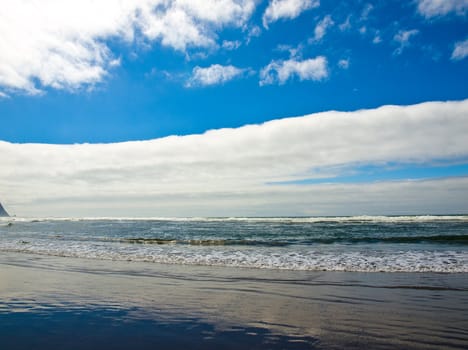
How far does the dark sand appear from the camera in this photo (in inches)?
198

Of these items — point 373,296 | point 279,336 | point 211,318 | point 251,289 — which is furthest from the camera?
point 251,289

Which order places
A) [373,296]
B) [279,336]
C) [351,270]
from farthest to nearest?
[351,270] → [373,296] → [279,336]

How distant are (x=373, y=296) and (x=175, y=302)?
4780 mm

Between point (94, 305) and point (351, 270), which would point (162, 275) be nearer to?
point (94, 305)

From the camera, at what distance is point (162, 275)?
37.5ft

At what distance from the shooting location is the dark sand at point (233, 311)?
5.03 meters

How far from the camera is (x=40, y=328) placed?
5.54m

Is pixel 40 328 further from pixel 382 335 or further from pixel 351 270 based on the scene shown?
pixel 351 270

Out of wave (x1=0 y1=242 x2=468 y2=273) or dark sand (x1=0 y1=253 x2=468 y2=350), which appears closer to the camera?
dark sand (x1=0 y1=253 x2=468 y2=350)

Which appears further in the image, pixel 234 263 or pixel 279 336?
pixel 234 263

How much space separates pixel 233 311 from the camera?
21.9ft

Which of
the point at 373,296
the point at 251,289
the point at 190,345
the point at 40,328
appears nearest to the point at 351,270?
the point at 373,296

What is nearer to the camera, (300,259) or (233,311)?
(233,311)

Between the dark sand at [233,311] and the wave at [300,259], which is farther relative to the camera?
the wave at [300,259]
